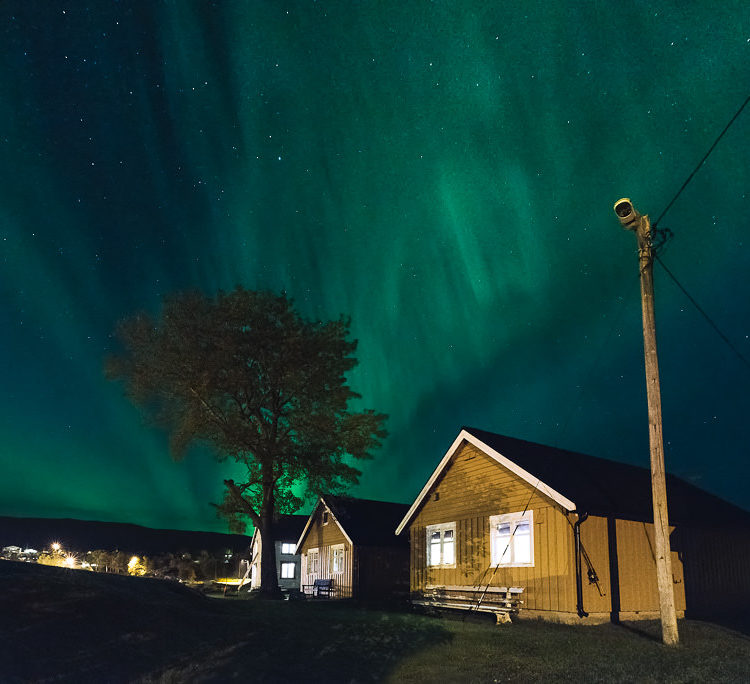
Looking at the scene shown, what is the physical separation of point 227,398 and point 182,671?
72.7ft

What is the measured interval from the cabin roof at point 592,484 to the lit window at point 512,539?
1609mm

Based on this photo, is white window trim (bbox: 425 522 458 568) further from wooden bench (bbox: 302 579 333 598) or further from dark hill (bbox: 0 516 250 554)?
dark hill (bbox: 0 516 250 554)

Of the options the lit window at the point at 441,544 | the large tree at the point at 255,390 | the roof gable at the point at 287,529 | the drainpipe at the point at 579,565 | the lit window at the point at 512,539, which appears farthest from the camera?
the roof gable at the point at 287,529

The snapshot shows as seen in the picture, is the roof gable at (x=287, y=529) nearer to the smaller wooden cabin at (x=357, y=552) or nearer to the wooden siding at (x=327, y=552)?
the wooden siding at (x=327, y=552)

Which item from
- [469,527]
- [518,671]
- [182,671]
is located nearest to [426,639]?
[518,671]

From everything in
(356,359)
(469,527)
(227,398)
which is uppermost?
(356,359)

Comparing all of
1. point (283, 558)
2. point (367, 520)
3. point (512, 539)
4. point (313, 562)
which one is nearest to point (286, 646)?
point (512, 539)

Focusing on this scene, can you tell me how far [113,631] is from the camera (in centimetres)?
Result: 1559

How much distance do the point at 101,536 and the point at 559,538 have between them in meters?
112

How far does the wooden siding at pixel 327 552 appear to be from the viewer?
36.8 meters

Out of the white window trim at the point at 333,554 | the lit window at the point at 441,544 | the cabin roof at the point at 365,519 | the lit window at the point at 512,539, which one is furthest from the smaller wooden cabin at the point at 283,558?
the lit window at the point at 512,539

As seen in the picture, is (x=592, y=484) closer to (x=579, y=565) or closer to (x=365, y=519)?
(x=579, y=565)

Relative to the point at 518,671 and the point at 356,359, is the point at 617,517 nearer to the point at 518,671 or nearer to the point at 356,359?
the point at 518,671

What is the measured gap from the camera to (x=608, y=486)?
2402 centimetres
